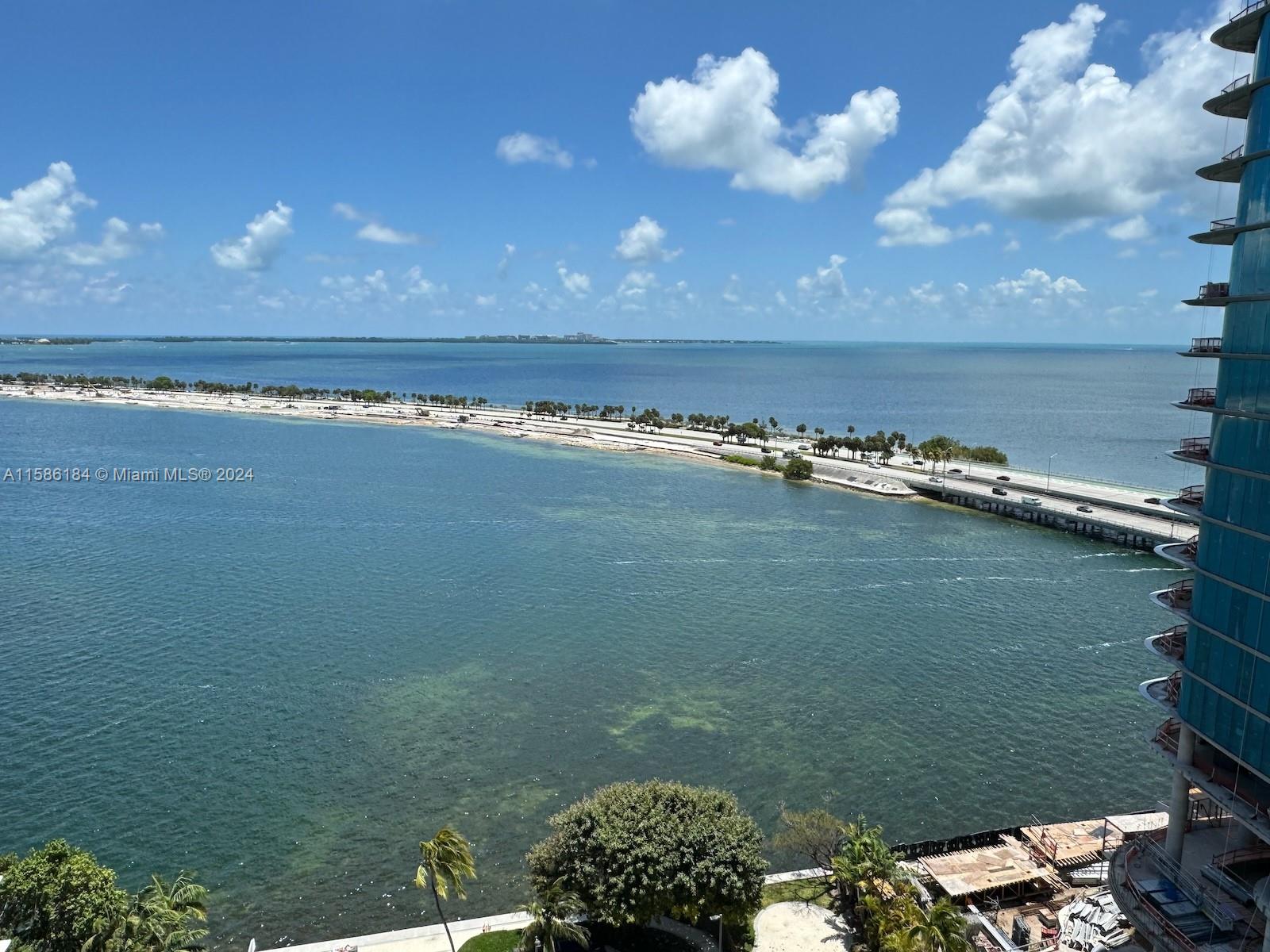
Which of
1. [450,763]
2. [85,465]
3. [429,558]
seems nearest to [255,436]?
[85,465]

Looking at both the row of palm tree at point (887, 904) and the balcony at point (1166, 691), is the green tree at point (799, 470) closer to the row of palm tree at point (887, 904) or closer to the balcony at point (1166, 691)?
the row of palm tree at point (887, 904)

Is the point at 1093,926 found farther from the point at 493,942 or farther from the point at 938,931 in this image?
the point at 493,942

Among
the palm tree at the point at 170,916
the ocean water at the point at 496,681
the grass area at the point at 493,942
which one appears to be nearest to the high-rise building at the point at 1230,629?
the ocean water at the point at 496,681

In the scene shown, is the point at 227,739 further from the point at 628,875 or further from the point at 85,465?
the point at 85,465

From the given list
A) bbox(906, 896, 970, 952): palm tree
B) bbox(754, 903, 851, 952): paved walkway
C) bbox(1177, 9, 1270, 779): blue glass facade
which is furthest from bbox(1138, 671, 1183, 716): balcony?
bbox(754, 903, 851, 952): paved walkway

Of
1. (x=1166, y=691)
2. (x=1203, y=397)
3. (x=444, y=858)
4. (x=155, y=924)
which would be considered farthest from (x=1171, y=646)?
(x=155, y=924)

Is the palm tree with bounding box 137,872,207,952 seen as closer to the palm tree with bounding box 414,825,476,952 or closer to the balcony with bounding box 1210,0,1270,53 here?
the palm tree with bounding box 414,825,476,952
